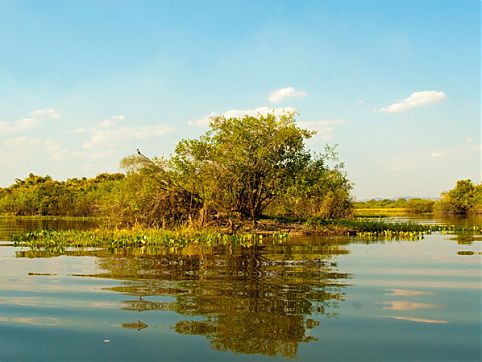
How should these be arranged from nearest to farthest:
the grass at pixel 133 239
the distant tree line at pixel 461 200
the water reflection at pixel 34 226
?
the grass at pixel 133 239
the water reflection at pixel 34 226
the distant tree line at pixel 461 200

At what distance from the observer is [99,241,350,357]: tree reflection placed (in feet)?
26.8

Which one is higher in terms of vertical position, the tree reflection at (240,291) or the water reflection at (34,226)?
the water reflection at (34,226)

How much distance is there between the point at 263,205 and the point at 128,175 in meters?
11.2

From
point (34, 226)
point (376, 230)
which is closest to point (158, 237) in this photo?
point (376, 230)

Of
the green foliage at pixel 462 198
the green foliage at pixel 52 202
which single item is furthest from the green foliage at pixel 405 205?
the green foliage at pixel 52 202

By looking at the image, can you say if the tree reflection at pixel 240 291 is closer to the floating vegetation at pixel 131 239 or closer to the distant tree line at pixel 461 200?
the floating vegetation at pixel 131 239

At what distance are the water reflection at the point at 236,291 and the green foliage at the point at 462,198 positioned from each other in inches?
3952

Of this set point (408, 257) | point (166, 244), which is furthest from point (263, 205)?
point (408, 257)

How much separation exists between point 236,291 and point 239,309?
2051 millimetres

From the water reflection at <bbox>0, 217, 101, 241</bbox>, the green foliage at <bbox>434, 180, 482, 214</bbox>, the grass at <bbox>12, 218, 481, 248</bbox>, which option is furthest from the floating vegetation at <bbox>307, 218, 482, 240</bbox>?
the green foliage at <bbox>434, 180, 482, 214</bbox>

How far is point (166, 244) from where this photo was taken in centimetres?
2570

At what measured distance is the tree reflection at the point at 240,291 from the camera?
321 inches

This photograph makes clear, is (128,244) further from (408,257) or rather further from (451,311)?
(451,311)

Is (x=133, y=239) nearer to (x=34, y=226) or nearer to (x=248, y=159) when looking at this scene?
(x=248, y=159)
